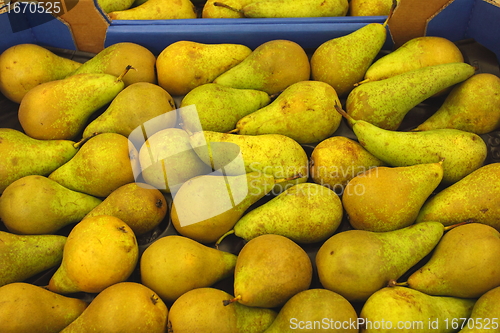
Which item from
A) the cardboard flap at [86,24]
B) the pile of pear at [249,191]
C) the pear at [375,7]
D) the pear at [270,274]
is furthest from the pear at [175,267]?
the pear at [375,7]

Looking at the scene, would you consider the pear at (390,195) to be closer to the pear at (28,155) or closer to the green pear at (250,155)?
the green pear at (250,155)

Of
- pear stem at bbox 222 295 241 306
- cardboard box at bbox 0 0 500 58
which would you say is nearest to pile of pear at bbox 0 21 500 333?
pear stem at bbox 222 295 241 306

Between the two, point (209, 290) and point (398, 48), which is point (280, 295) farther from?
point (398, 48)

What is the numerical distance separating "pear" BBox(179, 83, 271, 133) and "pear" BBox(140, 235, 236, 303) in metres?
0.60

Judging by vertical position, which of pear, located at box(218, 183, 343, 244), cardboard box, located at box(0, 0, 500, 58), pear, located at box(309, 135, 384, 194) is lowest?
pear, located at box(218, 183, 343, 244)

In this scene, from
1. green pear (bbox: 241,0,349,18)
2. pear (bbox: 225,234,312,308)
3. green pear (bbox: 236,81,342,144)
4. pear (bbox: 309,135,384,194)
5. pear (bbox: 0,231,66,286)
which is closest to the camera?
pear (bbox: 225,234,312,308)

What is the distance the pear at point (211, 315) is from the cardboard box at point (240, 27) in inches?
58.2

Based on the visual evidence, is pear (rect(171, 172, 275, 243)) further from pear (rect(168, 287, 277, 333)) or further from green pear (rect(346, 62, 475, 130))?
green pear (rect(346, 62, 475, 130))

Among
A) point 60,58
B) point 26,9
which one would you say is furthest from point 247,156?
point 26,9

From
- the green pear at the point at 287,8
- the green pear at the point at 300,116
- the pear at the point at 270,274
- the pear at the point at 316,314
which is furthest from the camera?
the green pear at the point at 287,8

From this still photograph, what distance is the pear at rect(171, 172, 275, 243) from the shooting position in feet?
5.40

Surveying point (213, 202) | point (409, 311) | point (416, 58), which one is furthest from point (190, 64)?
point (409, 311)

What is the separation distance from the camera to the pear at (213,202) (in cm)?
165

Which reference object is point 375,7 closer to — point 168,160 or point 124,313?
point 168,160
